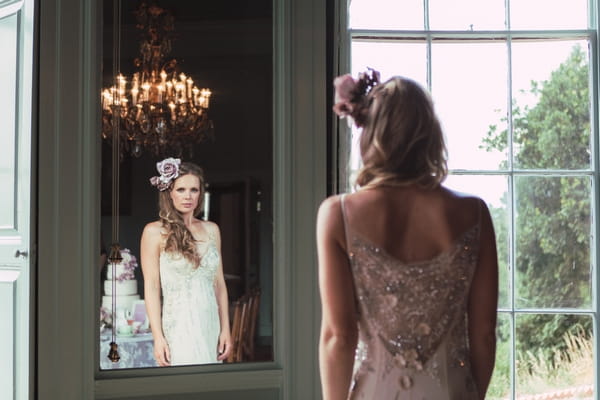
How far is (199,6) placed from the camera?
3.36 metres

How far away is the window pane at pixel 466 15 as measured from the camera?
11.7 ft

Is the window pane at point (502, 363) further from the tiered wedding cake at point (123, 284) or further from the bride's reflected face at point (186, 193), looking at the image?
the tiered wedding cake at point (123, 284)

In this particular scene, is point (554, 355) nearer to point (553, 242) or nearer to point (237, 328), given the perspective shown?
point (553, 242)

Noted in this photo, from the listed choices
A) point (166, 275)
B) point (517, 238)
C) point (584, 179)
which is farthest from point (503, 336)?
point (166, 275)

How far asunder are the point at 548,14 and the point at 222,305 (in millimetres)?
2021

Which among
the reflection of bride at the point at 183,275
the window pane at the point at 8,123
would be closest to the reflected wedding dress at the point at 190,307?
the reflection of bride at the point at 183,275

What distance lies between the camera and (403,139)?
1691mm

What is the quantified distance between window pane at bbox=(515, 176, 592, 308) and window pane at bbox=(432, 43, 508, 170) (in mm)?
229

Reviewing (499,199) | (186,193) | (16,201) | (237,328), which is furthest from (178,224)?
(499,199)

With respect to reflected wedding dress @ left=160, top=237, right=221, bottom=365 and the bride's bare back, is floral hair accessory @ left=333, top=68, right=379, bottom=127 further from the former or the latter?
reflected wedding dress @ left=160, top=237, right=221, bottom=365

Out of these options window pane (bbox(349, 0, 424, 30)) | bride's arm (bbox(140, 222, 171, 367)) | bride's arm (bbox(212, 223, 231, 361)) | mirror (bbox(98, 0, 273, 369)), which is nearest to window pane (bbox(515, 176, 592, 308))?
window pane (bbox(349, 0, 424, 30))

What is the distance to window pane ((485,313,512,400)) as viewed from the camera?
353cm

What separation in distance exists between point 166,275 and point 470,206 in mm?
1865

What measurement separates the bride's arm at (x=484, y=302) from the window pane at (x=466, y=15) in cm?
199
